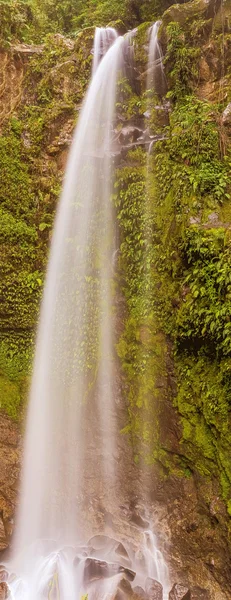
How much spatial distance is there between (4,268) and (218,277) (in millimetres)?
4442

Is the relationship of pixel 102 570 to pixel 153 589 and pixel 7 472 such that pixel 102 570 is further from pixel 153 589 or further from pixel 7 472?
pixel 7 472

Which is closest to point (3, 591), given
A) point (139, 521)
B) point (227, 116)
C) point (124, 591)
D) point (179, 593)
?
point (124, 591)

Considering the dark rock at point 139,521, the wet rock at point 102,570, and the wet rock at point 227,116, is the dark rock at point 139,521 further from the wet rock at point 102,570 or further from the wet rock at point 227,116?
the wet rock at point 227,116

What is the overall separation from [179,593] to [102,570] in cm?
116

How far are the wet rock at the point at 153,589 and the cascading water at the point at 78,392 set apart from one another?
1.53 ft

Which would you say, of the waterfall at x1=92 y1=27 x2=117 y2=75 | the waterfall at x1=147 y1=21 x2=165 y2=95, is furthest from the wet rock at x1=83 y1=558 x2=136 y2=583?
the waterfall at x1=92 y1=27 x2=117 y2=75

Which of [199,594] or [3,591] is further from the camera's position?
[199,594]

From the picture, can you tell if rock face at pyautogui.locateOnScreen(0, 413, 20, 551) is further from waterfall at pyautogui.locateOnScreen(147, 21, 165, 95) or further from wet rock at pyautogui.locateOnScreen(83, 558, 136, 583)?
waterfall at pyautogui.locateOnScreen(147, 21, 165, 95)

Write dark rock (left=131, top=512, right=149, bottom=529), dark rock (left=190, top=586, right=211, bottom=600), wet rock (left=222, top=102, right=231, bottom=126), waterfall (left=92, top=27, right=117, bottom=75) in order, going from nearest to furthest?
dark rock (left=190, top=586, right=211, bottom=600) < dark rock (left=131, top=512, right=149, bottom=529) < wet rock (left=222, top=102, right=231, bottom=126) < waterfall (left=92, top=27, right=117, bottom=75)

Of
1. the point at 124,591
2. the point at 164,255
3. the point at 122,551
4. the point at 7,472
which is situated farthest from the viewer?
the point at 7,472

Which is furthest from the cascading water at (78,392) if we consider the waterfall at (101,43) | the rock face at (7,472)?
the waterfall at (101,43)

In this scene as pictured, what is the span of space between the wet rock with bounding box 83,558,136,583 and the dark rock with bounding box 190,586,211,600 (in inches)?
36.4

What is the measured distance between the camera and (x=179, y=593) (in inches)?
205

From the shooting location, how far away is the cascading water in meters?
6.40
